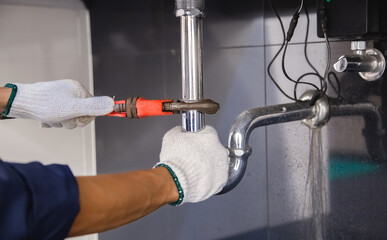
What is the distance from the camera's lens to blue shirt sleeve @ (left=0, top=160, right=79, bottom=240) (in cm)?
44

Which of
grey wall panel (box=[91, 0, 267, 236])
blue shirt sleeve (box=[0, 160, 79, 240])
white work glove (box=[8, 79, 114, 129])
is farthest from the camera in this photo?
grey wall panel (box=[91, 0, 267, 236])

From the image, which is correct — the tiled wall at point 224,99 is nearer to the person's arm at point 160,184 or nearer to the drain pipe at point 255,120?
the drain pipe at point 255,120

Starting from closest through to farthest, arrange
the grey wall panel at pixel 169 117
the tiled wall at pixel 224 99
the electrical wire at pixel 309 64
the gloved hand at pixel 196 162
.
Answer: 1. the gloved hand at pixel 196 162
2. the electrical wire at pixel 309 64
3. the tiled wall at pixel 224 99
4. the grey wall panel at pixel 169 117

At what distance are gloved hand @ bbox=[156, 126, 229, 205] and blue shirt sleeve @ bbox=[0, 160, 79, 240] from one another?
5.9 inches

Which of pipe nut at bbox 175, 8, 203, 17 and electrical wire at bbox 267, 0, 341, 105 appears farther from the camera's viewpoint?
electrical wire at bbox 267, 0, 341, 105

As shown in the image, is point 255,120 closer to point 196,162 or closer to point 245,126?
point 245,126

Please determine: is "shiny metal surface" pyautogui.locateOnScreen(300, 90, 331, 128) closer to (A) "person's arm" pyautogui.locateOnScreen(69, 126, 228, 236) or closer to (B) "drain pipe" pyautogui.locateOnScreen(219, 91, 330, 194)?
(B) "drain pipe" pyautogui.locateOnScreen(219, 91, 330, 194)

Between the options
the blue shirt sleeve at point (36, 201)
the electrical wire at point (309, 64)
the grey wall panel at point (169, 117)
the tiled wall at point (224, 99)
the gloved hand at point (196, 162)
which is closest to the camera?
the blue shirt sleeve at point (36, 201)

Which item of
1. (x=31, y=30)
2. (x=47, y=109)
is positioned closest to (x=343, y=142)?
(x=47, y=109)

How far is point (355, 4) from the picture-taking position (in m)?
0.73

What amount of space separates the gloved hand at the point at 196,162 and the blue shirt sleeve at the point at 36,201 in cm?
15

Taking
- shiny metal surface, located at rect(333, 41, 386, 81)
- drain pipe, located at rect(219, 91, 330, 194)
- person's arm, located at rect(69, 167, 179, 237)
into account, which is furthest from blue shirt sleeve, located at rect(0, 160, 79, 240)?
shiny metal surface, located at rect(333, 41, 386, 81)

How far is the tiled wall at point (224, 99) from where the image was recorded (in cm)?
95

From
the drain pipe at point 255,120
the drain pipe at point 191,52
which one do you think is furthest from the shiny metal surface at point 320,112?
the drain pipe at point 191,52
